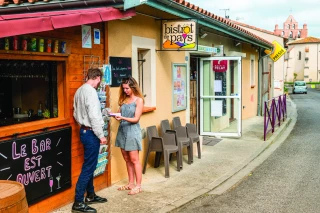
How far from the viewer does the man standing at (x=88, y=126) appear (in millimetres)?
5230

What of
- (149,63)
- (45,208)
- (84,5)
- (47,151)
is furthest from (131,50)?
(45,208)

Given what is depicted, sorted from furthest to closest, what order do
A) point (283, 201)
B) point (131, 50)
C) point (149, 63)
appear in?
point (149, 63)
point (131, 50)
point (283, 201)

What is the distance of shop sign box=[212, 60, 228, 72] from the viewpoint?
11534 mm

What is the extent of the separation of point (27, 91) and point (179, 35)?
3595 mm

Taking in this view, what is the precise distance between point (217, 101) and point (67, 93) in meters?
6.64

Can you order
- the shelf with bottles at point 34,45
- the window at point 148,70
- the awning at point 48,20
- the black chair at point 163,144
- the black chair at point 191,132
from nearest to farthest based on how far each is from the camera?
the awning at point 48,20, the shelf with bottles at point 34,45, the black chair at point 163,144, the window at point 148,70, the black chair at point 191,132

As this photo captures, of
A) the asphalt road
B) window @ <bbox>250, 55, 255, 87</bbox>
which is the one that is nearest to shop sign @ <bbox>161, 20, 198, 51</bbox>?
the asphalt road

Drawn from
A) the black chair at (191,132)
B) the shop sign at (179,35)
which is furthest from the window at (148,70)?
the black chair at (191,132)

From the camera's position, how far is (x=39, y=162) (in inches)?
198

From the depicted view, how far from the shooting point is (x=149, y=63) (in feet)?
25.9

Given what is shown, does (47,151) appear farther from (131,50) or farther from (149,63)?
(149,63)

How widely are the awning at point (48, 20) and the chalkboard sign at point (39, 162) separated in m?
1.30

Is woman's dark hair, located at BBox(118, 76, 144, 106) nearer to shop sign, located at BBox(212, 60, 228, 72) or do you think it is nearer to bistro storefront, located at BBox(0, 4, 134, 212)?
bistro storefront, located at BBox(0, 4, 134, 212)

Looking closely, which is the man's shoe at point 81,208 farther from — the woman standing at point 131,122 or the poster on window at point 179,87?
the poster on window at point 179,87
